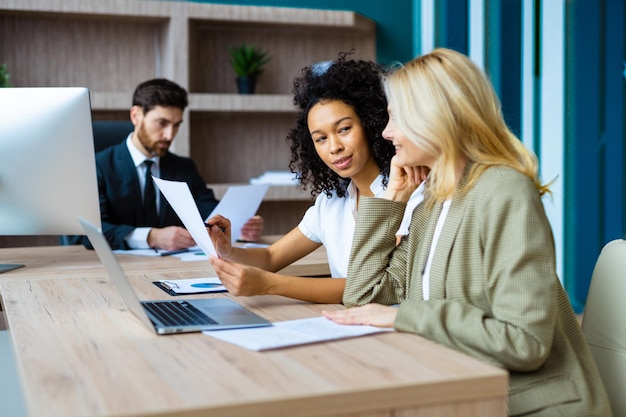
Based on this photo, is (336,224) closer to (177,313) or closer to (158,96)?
(177,313)

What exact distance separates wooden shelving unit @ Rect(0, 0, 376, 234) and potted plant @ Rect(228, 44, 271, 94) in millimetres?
105

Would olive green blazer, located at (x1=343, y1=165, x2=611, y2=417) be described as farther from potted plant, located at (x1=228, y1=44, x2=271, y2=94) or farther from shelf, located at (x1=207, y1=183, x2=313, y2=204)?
potted plant, located at (x1=228, y1=44, x2=271, y2=94)

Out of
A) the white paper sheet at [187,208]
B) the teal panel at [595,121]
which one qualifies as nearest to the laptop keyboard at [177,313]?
the white paper sheet at [187,208]

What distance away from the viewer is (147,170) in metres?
3.05

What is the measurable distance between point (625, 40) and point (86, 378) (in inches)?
144

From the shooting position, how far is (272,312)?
1.54 meters

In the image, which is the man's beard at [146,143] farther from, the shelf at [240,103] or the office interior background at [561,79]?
the office interior background at [561,79]

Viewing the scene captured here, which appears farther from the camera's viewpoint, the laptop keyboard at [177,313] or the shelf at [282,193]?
the shelf at [282,193]

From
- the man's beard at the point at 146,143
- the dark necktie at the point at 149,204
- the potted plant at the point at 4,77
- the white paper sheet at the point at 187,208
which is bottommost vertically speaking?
the dark necktie at the point at 149,204

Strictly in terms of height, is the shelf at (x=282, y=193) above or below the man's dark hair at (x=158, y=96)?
below

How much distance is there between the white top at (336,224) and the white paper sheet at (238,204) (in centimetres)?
24

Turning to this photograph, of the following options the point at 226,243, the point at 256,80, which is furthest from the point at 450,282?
the point at 256,80

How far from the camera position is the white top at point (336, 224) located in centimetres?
205

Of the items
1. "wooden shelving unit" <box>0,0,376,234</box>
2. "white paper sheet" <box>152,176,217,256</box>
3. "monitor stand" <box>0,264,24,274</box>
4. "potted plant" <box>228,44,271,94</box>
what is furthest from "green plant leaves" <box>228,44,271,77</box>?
"white paper sheet" <box>152,176,217,256</box>
